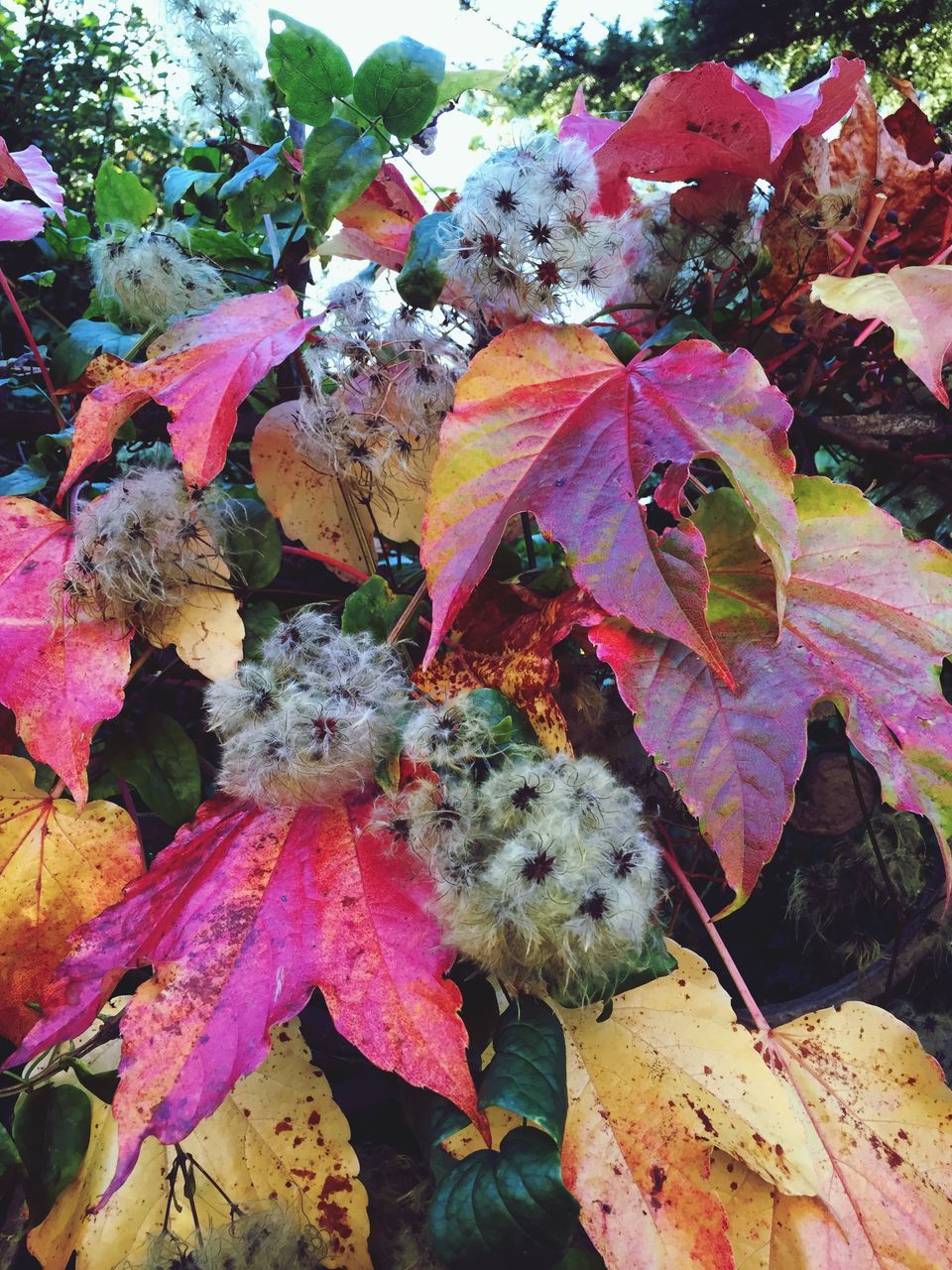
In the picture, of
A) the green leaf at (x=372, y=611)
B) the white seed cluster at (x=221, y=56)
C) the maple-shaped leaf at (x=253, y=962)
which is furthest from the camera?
the white seed cluster at (x=221, y=56)

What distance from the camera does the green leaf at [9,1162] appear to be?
0.44 m

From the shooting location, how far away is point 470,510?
0.35 m

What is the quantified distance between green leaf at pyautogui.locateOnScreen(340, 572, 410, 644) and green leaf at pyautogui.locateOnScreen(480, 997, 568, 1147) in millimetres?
190

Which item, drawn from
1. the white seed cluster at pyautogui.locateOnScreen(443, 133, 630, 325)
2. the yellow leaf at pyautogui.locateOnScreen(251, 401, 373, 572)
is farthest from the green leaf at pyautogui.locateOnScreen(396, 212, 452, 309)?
the yellow leaf at pyautogui.locateOnScreen(251, 401, 373, 572)

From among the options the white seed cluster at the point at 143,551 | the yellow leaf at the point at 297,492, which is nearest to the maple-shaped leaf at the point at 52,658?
the white seed cluster at the point at 143,551

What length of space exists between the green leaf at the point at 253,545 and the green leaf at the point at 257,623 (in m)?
0.01

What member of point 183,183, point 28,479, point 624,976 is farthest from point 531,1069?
point 183,183

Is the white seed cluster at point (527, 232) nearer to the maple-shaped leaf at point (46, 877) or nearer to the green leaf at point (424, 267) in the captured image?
the green leaf at point (424, 267)

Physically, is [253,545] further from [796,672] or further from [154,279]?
[796,672]

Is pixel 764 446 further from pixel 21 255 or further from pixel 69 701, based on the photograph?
pixel 21 255

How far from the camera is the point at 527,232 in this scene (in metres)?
0.40

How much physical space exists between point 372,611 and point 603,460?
14 centimetres

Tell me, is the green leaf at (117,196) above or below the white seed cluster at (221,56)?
below

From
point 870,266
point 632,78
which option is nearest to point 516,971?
point 870,266
